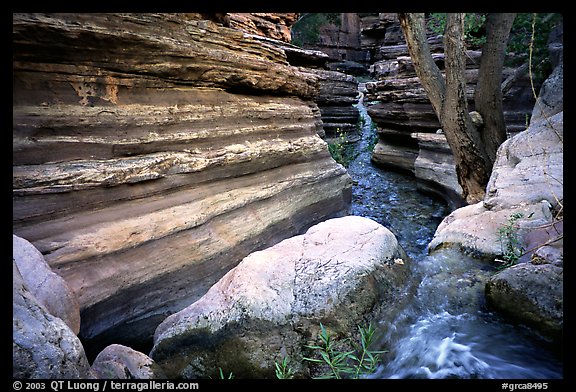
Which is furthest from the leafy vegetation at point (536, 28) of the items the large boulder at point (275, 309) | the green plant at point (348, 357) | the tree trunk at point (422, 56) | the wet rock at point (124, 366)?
the wet rock at point (124, 366)

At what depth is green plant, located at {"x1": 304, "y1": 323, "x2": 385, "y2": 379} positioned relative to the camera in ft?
7.01

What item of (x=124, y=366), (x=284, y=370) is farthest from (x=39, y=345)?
(x=284, y=370)

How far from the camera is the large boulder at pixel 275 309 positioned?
2.31m

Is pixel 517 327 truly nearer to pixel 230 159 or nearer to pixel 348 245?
pixel 348 245

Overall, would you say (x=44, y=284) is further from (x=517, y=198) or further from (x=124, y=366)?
(x=517, y=198)

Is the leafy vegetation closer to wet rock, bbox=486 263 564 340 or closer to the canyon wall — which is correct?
the canyon wall

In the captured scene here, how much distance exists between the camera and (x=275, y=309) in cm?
243

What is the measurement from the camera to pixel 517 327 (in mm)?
2383

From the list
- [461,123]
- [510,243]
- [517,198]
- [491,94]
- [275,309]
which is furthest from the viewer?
[491,94]

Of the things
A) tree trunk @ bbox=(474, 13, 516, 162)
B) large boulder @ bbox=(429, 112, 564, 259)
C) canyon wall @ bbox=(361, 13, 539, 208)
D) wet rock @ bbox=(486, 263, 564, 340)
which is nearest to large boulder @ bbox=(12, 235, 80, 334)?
wet rock @ bbox=(486, 263, 564, 340)

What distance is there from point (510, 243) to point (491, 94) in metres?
3.74

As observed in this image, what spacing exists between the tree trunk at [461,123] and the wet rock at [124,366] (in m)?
5.54

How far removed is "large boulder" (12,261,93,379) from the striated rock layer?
3.22 feet

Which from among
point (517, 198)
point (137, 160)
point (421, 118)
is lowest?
point (517, 198)
